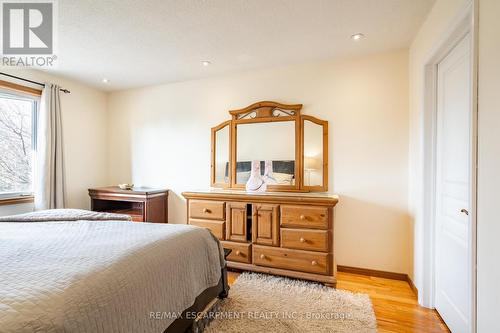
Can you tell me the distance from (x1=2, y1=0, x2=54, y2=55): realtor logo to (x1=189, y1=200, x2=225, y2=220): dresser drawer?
208 centimetres

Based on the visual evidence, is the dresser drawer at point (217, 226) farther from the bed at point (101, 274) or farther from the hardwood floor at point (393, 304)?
the bed at point (101, 274)

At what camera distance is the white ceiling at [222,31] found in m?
1.85

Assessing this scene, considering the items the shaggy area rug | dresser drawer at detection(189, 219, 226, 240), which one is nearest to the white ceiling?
dresser drawer at detection(189, 219, 226, 240)

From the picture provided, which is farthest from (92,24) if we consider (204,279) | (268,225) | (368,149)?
(368,149)

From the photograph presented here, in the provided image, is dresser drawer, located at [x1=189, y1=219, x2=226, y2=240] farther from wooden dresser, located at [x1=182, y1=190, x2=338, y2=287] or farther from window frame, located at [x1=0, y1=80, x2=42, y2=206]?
window frame, located at [x1=0, y1=80, x2=42, y2=206]

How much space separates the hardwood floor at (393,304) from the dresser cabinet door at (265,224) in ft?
1.67

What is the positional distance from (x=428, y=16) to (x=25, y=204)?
15.1 feet

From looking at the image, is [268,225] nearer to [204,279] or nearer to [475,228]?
[204,279]

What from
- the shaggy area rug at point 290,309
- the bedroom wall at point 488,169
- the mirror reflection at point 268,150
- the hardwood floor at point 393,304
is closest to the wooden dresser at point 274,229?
the shaggy area rug at point 290,309

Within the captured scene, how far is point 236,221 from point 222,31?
1.89m

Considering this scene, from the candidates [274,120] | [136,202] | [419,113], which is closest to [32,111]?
[136,202]

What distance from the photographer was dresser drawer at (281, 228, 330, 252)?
2379 mm

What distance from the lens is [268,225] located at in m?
2.56

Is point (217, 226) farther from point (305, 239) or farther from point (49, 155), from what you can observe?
point (49, 155)
